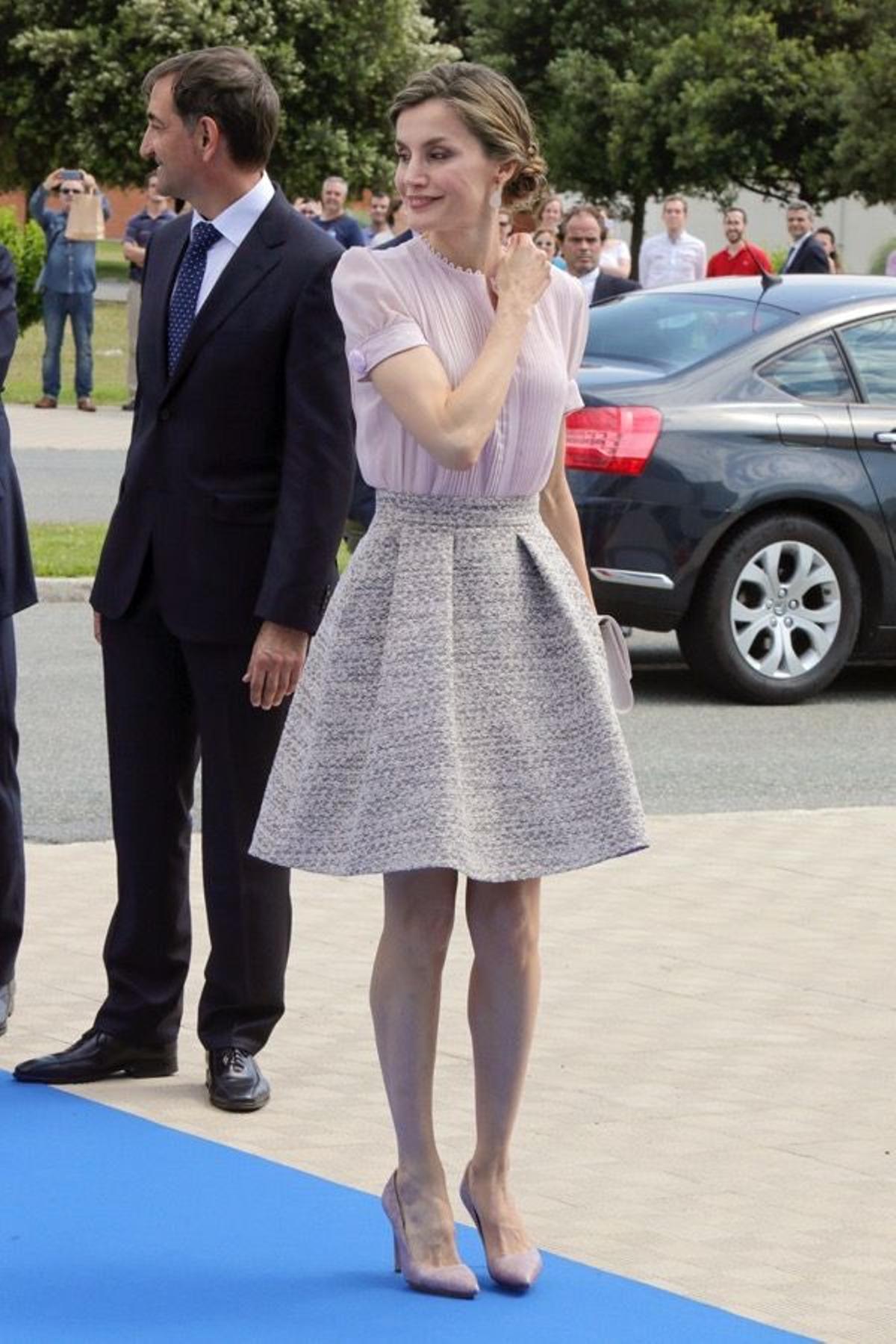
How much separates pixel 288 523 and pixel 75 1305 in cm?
156

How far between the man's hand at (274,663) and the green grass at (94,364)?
2079 cm

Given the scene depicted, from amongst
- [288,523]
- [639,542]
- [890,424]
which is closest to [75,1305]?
[288,523]

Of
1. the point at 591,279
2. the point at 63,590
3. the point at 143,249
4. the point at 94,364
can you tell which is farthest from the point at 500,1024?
the point at 94,364

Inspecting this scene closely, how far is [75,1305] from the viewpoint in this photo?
4.22m

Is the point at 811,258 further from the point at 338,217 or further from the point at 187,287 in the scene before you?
the point at 187,287

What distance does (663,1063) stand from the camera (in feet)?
19.1

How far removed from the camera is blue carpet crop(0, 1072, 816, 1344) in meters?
4.12

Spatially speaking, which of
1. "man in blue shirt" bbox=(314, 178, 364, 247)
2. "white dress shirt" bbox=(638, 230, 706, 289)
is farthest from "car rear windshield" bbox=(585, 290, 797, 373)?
"white dress shirt" bbox=(638, 230, 706, 289)

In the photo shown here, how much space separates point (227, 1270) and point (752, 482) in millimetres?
6973

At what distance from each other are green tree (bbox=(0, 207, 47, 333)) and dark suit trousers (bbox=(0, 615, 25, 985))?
74.3 feet

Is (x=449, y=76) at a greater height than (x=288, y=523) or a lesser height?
greater

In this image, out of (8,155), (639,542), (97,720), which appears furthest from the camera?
(8,155)

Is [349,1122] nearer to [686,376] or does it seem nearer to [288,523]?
[288,523]

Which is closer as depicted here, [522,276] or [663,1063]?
[522,276]
